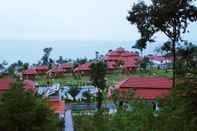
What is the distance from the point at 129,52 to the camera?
4117 inches

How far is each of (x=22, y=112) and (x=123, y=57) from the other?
84.2 metres

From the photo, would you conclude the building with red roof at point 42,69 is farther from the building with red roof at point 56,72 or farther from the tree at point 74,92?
the tree at point 74,92

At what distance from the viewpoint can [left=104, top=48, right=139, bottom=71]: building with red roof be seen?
92625 mm

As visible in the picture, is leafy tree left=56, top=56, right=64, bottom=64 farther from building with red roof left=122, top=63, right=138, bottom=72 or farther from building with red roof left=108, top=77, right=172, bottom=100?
building with red roof left=108, top=77, right=172, bottom=100

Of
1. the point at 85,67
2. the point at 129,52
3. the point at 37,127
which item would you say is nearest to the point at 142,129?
the point at 37,127

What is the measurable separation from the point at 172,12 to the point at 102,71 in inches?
1392

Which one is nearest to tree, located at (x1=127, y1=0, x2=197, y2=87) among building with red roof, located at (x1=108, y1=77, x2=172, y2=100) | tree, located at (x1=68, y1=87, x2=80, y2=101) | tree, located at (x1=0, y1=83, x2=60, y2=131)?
tree, located at (x1=0, y1=83, x2=60, y2=131)

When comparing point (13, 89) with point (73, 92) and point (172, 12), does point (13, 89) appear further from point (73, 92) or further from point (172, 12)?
point (73, 92)

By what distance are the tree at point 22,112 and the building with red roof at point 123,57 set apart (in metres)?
71.9

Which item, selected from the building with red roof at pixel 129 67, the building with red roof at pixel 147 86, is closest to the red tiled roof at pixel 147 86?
the building with red roof at pixel 147 86

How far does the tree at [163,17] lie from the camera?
21.9 m

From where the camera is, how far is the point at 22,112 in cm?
1744

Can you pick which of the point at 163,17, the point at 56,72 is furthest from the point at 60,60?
the point at 163,17

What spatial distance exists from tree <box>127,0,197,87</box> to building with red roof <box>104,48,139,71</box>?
2636 inches
